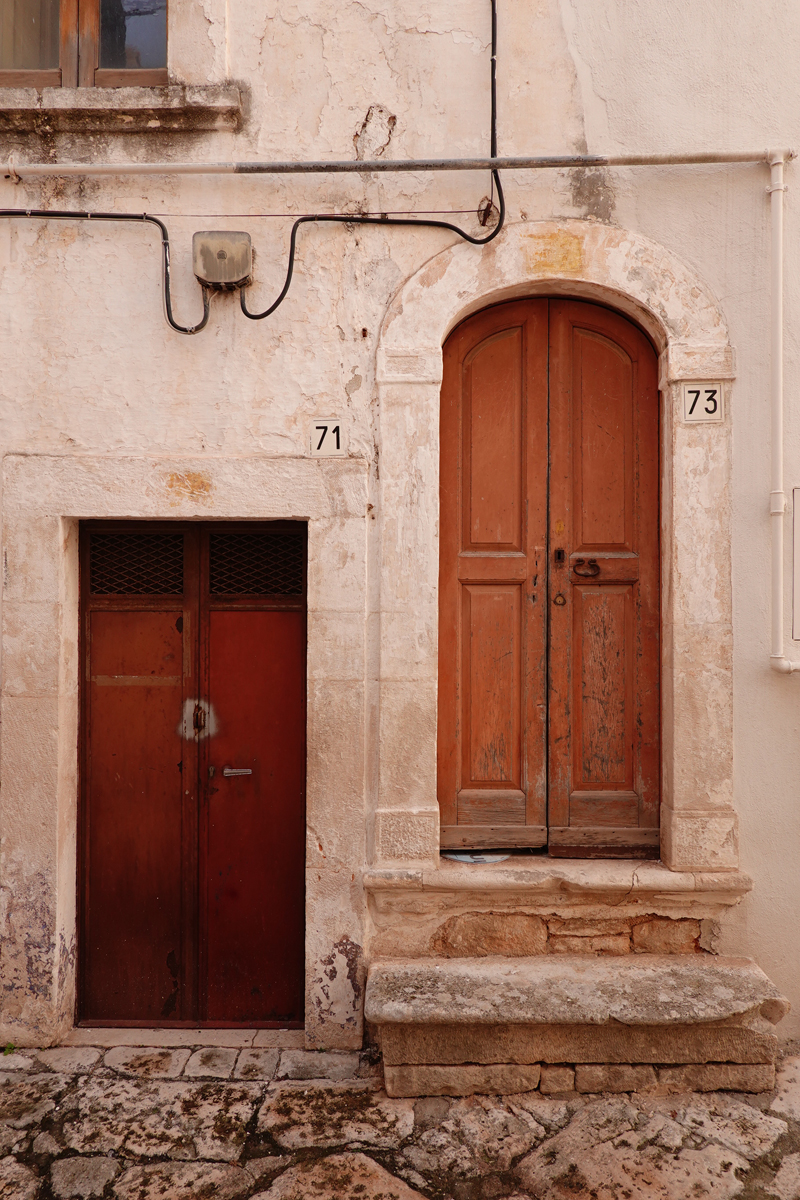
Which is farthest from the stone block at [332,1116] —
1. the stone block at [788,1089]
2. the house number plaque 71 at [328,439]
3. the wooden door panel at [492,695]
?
the house number plaque 71 at [328,439]

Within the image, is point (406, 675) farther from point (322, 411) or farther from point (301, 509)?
point (322, 411)

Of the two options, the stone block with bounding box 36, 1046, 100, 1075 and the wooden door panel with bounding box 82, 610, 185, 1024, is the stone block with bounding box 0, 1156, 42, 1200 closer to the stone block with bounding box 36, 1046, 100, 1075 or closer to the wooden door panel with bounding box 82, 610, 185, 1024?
the stone block with bounding box 36, 1046, 100, 1075

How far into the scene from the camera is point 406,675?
11.0 ft

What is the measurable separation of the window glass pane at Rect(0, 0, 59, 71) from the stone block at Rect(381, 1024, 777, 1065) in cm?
460

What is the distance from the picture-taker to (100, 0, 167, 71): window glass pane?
3562 millimetres

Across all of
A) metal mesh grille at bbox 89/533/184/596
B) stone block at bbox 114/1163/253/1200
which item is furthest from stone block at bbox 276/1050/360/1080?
metal mesh grille at bbox 89/533/184/596

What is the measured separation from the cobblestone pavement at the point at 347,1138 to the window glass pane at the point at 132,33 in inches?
178

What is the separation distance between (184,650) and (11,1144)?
1976 mm

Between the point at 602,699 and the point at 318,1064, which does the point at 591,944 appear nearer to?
the point at 602,699

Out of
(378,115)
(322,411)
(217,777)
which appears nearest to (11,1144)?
(217,777)

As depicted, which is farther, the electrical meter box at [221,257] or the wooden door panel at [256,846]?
the wooden door panel at [256,846]

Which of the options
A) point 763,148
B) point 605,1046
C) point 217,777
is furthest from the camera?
point 217,777

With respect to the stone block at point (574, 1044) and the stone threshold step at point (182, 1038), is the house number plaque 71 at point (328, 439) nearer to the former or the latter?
the stone block at point (574, 1044)

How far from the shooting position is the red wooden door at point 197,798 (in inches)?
141
